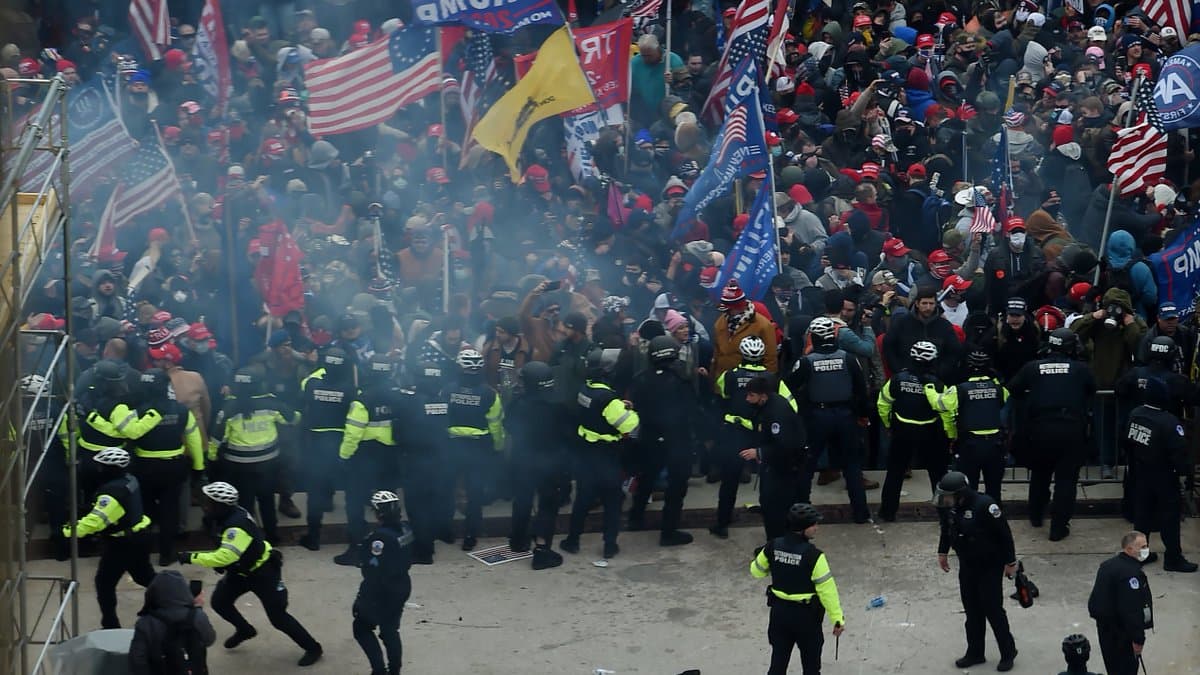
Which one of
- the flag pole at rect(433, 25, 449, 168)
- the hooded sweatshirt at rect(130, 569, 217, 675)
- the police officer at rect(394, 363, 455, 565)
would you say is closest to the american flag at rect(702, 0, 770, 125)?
the flag pole at rect(433, 25, 449, 168)

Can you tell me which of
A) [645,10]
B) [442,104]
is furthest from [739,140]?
[645,10]

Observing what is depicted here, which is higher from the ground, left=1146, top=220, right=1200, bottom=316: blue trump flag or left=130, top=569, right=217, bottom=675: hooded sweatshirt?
Answer: left=1146, top=220, right=1200, bottom=316: blue trump flag

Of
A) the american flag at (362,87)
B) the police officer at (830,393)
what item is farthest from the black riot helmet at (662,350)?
the american flag at (362,87)

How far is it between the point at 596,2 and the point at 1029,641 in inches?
540

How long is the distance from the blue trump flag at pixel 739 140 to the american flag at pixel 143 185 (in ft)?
16.6

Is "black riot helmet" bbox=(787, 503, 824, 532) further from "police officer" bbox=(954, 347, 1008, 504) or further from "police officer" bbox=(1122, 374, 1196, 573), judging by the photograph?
"police officer" bbox=(1122, 374, 1196, 573)

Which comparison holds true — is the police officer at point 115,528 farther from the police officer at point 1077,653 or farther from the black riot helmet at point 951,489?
the police officer at point 1077,653

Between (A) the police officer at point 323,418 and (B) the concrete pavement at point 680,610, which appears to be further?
(A) the police officer at point 323,418

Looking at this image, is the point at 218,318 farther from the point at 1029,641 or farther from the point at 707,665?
the point at 1029,641

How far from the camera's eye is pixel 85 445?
15.3m

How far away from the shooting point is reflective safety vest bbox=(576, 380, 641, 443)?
15.8m

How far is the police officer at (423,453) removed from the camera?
52.4ft

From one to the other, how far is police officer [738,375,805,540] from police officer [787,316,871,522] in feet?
1.90

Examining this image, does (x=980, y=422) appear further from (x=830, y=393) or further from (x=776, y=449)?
(x=776, y=449)
